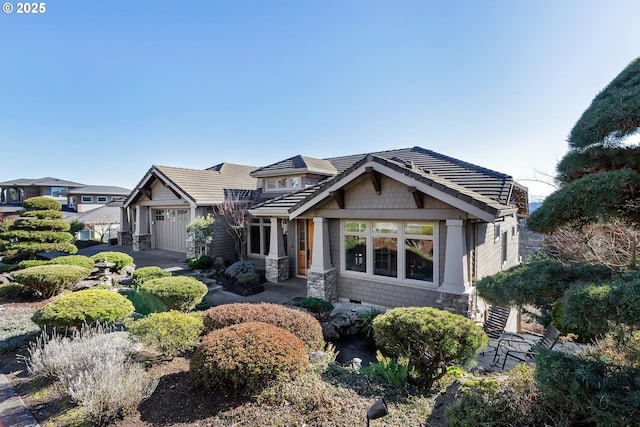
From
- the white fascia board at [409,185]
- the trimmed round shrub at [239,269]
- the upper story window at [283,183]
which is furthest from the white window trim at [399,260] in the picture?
the upper story window at [283,183]

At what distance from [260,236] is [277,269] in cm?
284

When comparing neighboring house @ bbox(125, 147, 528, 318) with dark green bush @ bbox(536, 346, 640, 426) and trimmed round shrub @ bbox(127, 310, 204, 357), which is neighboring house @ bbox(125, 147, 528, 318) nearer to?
dark green bush @ bbox(536, 346, 640, 426)

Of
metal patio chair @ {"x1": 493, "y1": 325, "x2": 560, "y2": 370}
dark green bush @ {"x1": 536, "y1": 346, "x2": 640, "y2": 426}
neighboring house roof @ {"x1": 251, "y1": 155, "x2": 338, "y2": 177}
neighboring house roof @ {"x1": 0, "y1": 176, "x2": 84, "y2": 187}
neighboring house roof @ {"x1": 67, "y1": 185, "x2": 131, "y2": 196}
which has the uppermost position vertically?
neighboring house roof @ {"x1": 0, "y1": 176, "x2": 84, "y2": 187}

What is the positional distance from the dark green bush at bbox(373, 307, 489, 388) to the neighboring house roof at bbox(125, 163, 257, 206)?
13.2m

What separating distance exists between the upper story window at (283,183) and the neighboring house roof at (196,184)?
1.67 m

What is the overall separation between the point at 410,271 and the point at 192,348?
22.3 feet

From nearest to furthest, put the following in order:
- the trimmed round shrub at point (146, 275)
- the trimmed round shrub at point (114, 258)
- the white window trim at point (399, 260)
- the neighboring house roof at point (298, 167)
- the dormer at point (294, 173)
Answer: the white window trim at point (399, 260) < the trimmed round shrub at point (146, 275) < the trimmed round shrub at point (114, 258) < the neighboring house roof at point (298, 167) < the dormer at point (294, 173)

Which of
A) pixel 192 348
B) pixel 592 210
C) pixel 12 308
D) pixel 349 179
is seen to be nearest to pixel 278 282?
pixel 349 179

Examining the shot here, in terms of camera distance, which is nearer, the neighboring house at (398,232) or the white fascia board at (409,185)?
the white fascia board at (409,185)

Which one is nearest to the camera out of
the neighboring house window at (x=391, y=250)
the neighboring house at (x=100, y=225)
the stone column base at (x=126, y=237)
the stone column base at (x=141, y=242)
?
the neighboring house window at (x=391, y=250)

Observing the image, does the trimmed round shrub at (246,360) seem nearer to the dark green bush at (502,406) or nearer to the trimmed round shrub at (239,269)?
the dark green bush at (502,406)

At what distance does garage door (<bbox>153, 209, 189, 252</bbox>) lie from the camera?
17.9m

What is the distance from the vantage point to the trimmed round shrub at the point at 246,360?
4289mm

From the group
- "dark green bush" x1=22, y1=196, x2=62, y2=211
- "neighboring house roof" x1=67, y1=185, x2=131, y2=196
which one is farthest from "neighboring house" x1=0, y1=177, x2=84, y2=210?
"dark green bush" x1=22, y1=196, x2=62, y2=211
